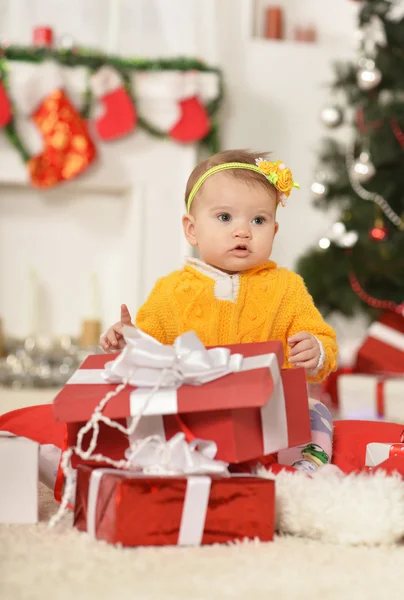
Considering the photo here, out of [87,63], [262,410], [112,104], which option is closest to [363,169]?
[112,104]

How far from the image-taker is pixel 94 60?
3.33 meters

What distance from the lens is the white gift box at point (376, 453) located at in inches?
46.2

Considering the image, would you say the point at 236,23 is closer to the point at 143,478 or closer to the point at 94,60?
the point at 94,60

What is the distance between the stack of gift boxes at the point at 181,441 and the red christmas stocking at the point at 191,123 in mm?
2512

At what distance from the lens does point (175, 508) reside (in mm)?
878

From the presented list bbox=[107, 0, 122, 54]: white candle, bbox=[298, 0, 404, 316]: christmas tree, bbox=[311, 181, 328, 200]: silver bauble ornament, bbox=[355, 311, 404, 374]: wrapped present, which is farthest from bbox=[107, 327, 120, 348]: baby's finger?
bbox=[107, 0, 122, 54]: white candle

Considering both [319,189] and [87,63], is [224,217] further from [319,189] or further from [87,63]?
[87,63]

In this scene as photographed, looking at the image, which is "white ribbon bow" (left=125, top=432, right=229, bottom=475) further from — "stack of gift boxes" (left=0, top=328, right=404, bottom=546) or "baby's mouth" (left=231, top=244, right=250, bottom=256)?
"baby's mouth" (left=231, top=244, right=250, bottom=256)

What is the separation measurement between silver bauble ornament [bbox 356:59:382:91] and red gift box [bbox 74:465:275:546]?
2260 millimetres

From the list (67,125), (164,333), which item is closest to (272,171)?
(164,333)

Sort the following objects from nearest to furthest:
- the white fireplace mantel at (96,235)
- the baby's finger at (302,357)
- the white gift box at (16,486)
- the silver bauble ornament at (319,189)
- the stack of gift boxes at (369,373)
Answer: the white gift box at (16,486) → the baby's finger at (302,357) → the stack of gift boxes at (369,373) → the silver bauble ornament at (319,189) → the white fireplace mantel at (96,235)

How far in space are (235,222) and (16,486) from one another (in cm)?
50

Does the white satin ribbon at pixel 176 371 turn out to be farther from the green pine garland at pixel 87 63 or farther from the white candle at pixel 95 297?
the white candle at pixel 95 297

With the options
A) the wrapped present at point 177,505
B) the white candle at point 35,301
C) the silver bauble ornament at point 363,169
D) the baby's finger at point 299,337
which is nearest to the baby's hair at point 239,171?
the baby's finger at point 299,337
